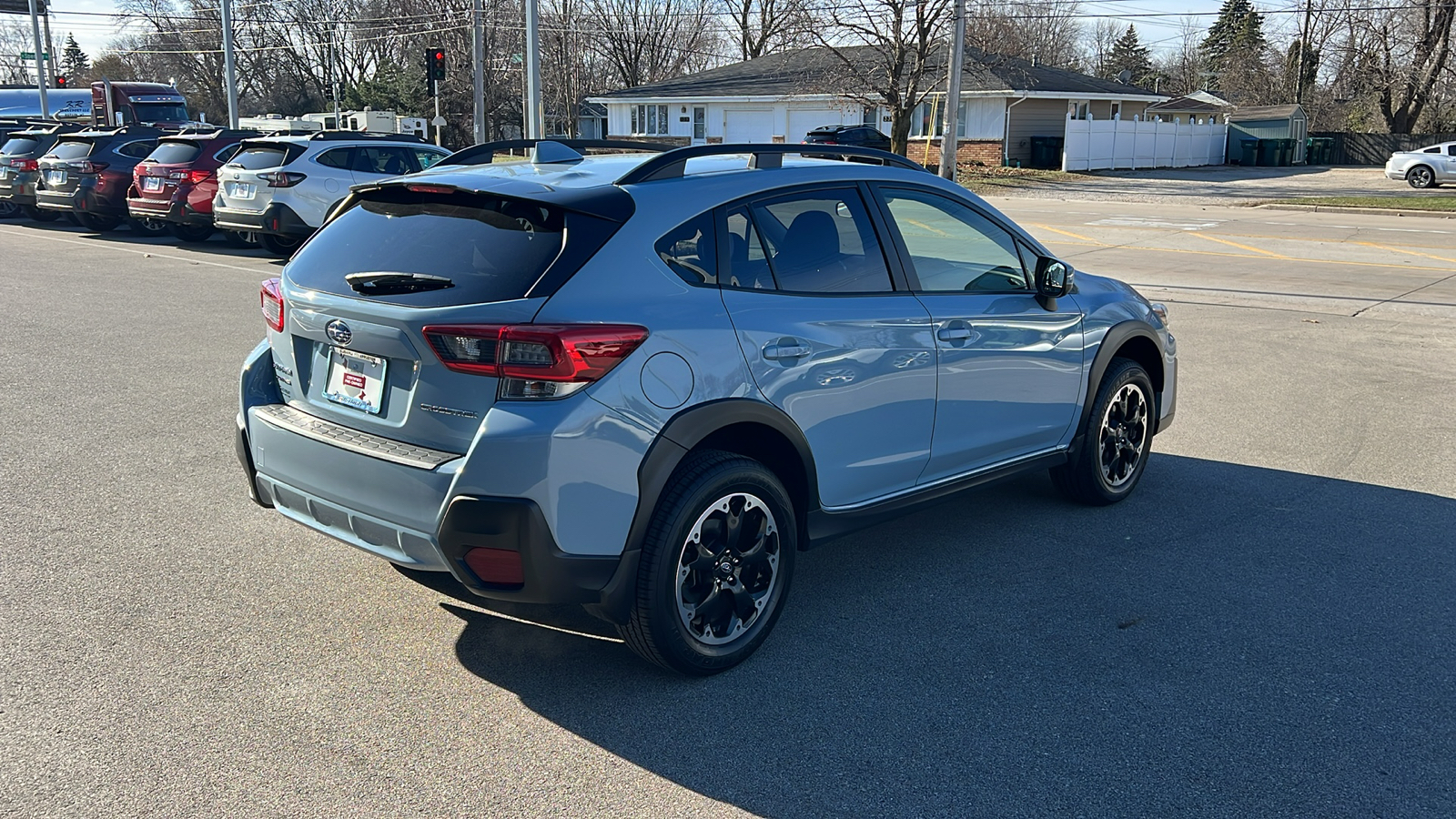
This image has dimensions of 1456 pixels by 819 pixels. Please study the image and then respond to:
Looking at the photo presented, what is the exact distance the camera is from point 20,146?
73.5ft

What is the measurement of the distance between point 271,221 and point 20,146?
10.6m

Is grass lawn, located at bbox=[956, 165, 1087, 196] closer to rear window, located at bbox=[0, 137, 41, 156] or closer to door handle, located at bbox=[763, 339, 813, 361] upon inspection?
rear window, located at bbox=[0, 137, 41, 156]

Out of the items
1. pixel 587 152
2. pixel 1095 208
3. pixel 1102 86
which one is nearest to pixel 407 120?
pixel 1102 86

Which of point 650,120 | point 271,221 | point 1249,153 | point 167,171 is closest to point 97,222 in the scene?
point 167,171

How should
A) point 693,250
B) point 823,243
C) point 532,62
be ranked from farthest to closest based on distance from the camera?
point 532,62 < point 823,243 < point 693,250

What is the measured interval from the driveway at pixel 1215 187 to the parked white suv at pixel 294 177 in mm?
22307

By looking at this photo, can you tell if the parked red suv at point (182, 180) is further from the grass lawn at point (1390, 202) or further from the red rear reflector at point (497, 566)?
the grass lawn at point (1390, 202)

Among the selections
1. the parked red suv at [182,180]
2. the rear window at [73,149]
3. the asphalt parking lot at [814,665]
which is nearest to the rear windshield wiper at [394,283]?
the asphalt parking lot at [814,665]

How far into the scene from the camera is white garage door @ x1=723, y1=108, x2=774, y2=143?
50969 millimetres

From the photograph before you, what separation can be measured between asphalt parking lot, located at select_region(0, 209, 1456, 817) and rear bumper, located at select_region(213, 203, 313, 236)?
887cm

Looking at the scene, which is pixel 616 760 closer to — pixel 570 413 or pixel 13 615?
pixel 570 413

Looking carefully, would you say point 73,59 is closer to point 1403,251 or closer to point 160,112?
point 160,112

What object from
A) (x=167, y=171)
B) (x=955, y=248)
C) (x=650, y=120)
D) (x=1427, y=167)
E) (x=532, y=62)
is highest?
(x=650, y=120)

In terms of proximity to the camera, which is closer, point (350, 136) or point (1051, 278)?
point (1051, 278)
